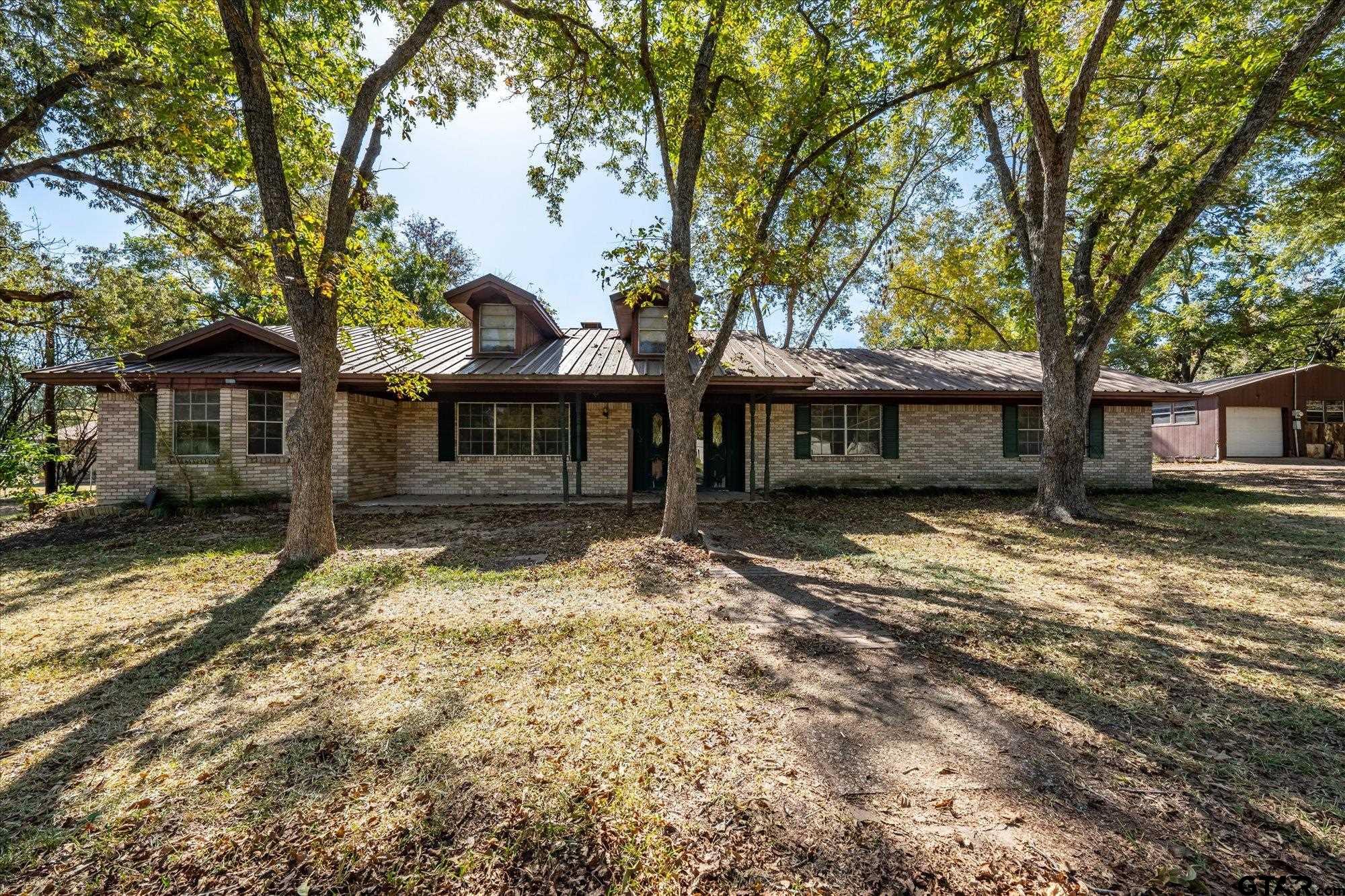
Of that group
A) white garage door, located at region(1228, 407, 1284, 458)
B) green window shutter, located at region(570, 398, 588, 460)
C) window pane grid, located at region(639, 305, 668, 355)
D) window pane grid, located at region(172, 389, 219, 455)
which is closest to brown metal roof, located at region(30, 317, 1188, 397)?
window pane grid, located at region(639, 305, 668, 355)

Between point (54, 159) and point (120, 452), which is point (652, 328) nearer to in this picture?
point (54, 159)

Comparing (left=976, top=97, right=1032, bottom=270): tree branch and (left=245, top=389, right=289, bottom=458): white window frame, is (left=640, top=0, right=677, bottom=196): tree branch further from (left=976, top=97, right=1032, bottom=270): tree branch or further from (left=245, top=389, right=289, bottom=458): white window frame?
(left=245, top=389, right=289, bottom=458): white window frame

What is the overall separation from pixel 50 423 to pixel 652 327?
43.2 feet

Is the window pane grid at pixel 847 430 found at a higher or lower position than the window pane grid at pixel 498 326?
lower

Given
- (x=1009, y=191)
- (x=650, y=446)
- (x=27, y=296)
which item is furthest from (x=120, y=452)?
(x=1009, y=191)

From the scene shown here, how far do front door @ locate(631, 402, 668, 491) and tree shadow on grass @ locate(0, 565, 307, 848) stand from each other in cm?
797

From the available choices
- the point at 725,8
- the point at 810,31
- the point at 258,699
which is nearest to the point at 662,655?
the point at 258,699

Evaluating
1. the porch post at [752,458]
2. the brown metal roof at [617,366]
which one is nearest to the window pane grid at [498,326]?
the brown metal roof at [617,366]

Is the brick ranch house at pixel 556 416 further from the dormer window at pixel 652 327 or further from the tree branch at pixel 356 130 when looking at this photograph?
the tree branch at pixel 356 130

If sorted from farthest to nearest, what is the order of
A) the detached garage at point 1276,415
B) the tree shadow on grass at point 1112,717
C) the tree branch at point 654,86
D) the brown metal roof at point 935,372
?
the detached garage at point 1276,415 → the brown metal roof at point 935,372 → the tree branch at point 654,86 → the tree shadow on grass at point 1112,717

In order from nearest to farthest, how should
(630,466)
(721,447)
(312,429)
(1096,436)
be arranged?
1. (312,429)
2. (630,466)
3. (1096,436)
4. (721,447)

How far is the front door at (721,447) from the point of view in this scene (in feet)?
38.9

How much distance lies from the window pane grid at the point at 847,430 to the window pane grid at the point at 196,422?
41.7 feet

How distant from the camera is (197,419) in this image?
9.80 metres
